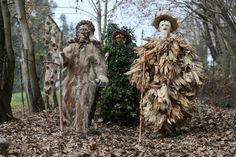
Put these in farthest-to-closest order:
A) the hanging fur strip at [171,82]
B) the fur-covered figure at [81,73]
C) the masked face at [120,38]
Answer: the masked face at [120,38] → the hanging fur strip at [171,82] → the fur-covered figure at [81,73]

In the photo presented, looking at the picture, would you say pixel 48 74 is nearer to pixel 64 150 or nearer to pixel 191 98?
pixel 191 98

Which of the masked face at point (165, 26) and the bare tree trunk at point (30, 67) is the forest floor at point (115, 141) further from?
the bare tree trunk at point (30, 67)

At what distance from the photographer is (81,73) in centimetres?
1141

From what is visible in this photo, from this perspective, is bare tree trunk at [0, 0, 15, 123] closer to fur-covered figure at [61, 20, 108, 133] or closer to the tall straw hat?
fur-covered figure at [61, 20, 108, 133]

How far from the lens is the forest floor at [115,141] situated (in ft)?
29.3

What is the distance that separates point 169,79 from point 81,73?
1.86 m

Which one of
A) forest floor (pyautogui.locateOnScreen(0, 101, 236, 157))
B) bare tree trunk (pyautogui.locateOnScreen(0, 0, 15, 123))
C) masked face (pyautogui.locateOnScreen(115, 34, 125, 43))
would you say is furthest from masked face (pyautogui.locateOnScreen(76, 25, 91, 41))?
masked face (pyautogui.locateOnScreen(115, 34, 125, 43))

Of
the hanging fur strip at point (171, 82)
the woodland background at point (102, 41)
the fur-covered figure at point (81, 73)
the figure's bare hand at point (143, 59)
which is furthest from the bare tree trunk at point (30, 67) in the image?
the hanging fur strip at point (171, 82)

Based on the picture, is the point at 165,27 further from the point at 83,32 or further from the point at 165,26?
the point at 83,32

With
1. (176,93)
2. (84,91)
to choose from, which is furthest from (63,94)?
(176,93)

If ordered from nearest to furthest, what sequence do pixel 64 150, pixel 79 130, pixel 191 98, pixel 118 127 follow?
pixel 64 150, pixel 79 130, pixel 191 98, pixel 118 127

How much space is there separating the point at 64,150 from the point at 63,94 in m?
2.70

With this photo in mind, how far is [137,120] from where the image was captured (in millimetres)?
13859

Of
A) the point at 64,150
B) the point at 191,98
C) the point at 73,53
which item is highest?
the point at 73,53
